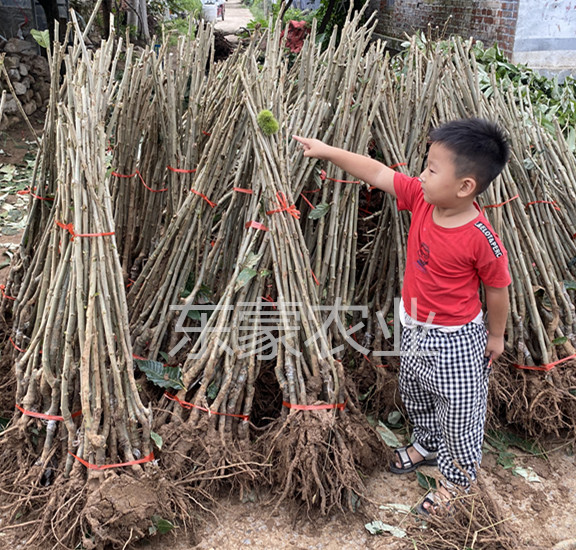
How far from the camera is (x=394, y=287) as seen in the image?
8.29 feet

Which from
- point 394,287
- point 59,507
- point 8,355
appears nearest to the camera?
point 59,507

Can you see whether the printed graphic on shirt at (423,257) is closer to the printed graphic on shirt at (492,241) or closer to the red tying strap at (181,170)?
the printed graphic on shirt at (492,241)

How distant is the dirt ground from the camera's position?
1808 millimetres

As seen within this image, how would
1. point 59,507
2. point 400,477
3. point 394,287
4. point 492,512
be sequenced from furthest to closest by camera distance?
point 394,287 < point 400,477 < point 492,512 < point 59,507

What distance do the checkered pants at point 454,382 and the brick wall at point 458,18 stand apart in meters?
3.35

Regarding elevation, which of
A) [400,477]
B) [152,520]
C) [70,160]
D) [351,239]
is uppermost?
[70,160]

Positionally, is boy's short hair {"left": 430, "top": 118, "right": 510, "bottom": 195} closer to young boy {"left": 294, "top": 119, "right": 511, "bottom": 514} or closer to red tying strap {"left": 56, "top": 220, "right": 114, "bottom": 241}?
young boy {"left": 294, "top": 119, "right": 511, "bottom": 514}

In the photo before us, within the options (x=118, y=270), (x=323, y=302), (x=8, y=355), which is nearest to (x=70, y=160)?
(x=118, y=270)

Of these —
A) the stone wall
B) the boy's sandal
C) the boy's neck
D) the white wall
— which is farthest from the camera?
the stone wall

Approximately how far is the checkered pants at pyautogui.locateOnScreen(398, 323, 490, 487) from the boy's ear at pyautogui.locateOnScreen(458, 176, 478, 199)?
452mm

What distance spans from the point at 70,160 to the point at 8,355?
95cm

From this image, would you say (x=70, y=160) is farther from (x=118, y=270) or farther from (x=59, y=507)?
(x=59, y=507)

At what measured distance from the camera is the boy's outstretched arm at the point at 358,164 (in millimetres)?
2037

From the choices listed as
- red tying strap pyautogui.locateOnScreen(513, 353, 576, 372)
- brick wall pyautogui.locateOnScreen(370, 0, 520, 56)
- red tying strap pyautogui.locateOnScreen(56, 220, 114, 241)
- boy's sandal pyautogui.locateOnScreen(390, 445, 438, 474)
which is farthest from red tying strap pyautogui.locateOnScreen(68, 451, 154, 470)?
brick wall pyautogui.locateOnScreen(370, 0, 520, 56)
